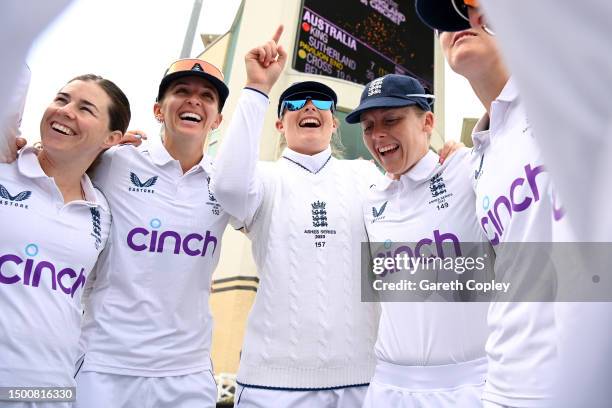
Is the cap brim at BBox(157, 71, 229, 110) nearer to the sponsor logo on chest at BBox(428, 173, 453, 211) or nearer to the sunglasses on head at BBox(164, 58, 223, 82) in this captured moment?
the sunglasses on head at BBox(164, 58, 223, 82)

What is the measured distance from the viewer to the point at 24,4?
2.42ft

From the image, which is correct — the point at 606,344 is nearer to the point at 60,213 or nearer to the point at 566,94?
the point at 566,94

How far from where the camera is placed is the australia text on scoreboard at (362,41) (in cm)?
752

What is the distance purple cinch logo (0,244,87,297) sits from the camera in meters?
1.68

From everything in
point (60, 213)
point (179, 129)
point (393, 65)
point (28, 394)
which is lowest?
point (28, 394)

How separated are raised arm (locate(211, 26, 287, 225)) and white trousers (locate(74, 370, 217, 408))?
0.78 m

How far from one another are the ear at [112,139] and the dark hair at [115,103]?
2 centimetres

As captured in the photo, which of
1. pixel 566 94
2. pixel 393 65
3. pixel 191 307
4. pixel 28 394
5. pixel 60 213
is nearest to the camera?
pixel 566 94

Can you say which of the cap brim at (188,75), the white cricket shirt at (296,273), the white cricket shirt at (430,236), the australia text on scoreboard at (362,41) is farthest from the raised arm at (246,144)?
the australia text on scoreboard at (362,41)

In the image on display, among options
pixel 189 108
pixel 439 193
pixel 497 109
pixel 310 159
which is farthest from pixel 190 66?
pixel 497 109

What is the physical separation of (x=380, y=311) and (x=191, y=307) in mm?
896

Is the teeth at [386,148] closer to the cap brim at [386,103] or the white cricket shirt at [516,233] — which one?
the cap brim at [386,103]

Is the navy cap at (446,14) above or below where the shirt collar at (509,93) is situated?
above

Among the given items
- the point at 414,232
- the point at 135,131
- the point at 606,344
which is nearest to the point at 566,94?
the point at 606,344
